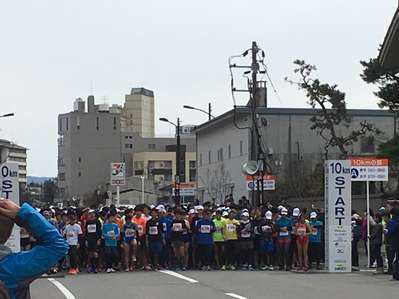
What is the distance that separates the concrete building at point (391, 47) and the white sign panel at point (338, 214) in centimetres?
598

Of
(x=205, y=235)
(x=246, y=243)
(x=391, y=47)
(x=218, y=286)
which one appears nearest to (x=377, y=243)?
(x=246, y=243)

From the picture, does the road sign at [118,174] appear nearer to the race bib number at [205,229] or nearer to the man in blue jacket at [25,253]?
the race bib number at [205,229]

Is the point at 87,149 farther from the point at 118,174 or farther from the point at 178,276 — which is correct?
the point at 178,276

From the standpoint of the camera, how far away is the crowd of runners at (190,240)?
917 inches

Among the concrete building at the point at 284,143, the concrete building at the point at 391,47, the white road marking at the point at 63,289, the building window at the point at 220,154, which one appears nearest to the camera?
the white road marking at the point at 63,289

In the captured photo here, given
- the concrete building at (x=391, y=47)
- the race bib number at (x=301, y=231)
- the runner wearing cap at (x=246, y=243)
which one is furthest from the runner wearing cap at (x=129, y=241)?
the concrete building at (x=391, y=47)

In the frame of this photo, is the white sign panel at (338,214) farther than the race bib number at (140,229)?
No

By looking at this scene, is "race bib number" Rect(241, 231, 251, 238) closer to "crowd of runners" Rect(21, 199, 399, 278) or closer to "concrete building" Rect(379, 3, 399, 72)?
"crowd of runners" Rect(21, 199, 399, 278)

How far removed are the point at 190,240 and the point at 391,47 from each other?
9948 mm

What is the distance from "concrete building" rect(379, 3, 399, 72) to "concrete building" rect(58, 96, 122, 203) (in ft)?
394

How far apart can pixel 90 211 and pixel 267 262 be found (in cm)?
545

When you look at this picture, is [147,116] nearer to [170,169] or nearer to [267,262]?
[170,169]

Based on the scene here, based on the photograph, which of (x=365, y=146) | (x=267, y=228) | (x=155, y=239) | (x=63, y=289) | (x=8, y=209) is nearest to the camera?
(x=8, y=209)

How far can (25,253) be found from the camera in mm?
4094
